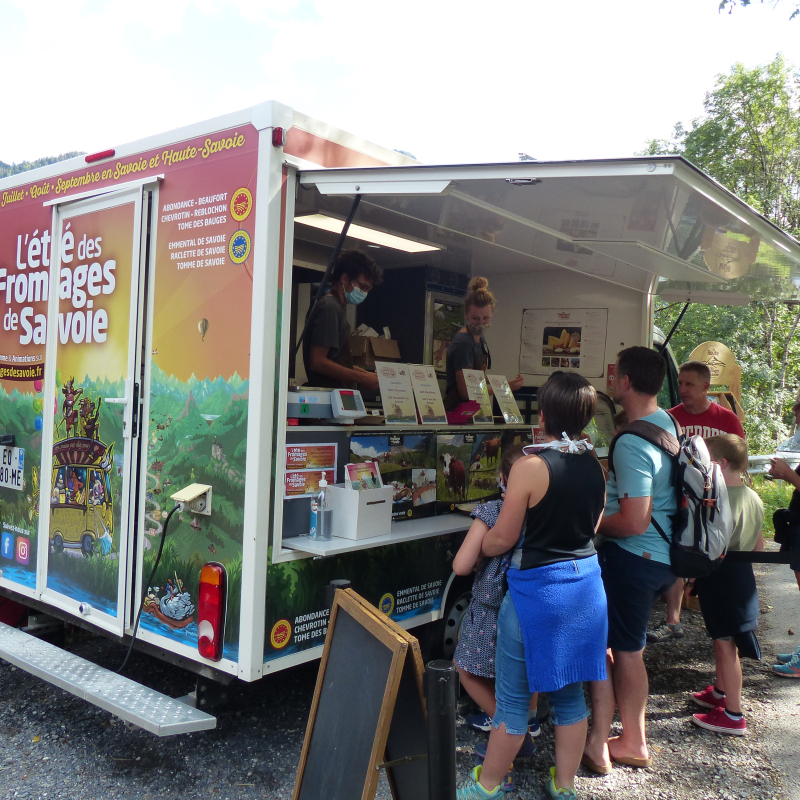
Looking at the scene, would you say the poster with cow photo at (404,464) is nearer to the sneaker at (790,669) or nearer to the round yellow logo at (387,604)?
the round yellow logo at (387,604)

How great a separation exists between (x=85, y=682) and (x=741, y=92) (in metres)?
19.8

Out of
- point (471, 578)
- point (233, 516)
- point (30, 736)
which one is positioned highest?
point (233, 516)

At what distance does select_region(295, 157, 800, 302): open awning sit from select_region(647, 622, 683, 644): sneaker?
241 centimetres

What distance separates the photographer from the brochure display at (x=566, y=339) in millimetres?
5375

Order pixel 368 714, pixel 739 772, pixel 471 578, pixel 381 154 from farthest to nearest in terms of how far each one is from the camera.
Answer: pixel 471 578 < pixel 381 154 < pixel 739 772 < pixel 368 714

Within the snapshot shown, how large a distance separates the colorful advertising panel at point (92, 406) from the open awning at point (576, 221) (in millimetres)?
917

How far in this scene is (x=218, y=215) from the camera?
2926 millimetres

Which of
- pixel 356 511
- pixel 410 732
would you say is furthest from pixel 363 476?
pixel 410 732

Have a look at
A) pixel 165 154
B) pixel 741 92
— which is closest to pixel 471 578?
pixel 165 154

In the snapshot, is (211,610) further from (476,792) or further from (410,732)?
(476,792)

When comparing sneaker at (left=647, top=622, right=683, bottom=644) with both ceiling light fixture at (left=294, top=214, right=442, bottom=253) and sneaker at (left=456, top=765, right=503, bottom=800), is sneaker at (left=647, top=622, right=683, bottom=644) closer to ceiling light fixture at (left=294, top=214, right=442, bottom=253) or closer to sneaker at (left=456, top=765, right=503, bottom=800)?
sneaker at (left=456, top=765, right=503, bottom=800)

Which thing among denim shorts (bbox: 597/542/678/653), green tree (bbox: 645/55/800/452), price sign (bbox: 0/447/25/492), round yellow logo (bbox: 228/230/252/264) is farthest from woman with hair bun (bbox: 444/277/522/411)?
green tree (bbox: 645/55/800/452)

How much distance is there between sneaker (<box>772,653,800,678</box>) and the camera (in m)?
4.36

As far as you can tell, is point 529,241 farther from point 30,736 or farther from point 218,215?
point 30,736
